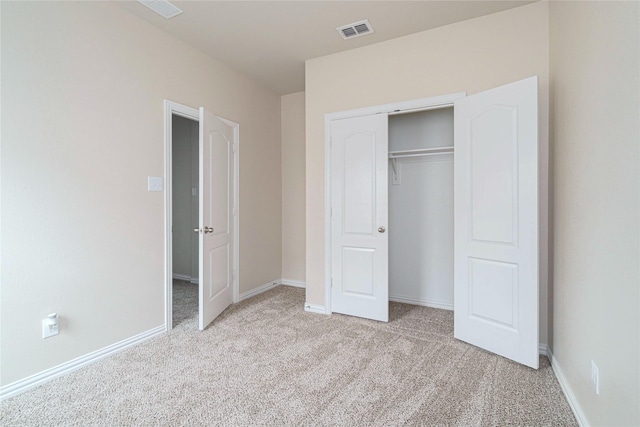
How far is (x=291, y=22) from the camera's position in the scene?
278 centimetres

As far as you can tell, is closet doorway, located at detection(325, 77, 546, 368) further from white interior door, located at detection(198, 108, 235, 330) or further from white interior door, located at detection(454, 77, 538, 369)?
white interior door, located at detection(198, 108, 235, 330)

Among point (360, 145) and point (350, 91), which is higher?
point (350, 91)

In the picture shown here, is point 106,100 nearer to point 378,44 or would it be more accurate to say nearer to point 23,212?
point 23,212

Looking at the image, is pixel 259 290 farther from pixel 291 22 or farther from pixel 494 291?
pixel 291 22

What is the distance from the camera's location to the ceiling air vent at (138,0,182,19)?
2.48 m

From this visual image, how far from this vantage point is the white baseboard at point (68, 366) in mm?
1974

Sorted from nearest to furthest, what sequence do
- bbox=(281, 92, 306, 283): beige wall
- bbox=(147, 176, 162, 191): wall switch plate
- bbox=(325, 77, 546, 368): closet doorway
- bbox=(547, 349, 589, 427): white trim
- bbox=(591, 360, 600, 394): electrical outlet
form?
bbox=(591, 360, 600, 394): electrical outlet → bbox=(547, 349, 589, 427): white trim → bbox=(325, 77, 546, 368): closet doorway → bbox=(147, 176, 162, 191): wall switch plate → bbox=(281, 92, 306, 283): beige wall

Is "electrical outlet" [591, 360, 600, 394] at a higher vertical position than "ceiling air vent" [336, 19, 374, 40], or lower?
lower

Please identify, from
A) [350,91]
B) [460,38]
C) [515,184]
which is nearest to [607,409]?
[515,184]

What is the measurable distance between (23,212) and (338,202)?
245cm

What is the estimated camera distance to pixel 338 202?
3.35 metres

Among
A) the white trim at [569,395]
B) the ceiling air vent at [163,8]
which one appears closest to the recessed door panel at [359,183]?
the white trim at [569,395]

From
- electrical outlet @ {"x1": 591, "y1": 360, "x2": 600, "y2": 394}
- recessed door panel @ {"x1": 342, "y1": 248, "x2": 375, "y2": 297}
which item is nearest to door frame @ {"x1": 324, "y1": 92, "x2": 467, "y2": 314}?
recessed door panel @ {"x1": 342, "y1": 248, "x2": 375, "y2": 297}

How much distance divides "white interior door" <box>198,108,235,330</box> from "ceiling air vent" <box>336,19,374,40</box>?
1.46 meters
